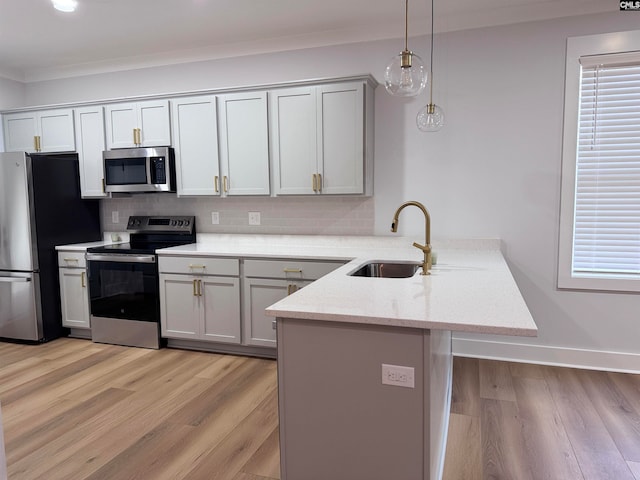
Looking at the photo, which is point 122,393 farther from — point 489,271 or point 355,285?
point 489,271

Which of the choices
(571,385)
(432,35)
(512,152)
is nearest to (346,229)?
(512,152)

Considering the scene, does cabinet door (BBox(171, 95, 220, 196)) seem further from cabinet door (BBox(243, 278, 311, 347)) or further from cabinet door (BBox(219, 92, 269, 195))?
cabinet door (BBox(243, 278, 311, 347))

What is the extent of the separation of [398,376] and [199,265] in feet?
7.80

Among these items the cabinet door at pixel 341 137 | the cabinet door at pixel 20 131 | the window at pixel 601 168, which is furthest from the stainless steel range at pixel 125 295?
the window at pixel 601 168

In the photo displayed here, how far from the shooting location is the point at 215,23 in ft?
11.3

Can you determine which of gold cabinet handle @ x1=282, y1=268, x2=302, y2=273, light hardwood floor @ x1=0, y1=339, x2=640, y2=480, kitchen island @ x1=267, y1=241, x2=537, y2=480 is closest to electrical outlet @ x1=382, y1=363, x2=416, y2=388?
kitchen island @ x1=267, y1=241, x2=537, y2=480

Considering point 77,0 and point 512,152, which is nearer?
point 77,0

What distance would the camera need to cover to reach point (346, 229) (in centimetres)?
376

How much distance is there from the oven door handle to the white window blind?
3.36 metres

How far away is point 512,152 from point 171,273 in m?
2.87

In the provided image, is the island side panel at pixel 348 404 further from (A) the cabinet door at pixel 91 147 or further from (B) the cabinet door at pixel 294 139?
(A) the cabinet door at pixel 91 147

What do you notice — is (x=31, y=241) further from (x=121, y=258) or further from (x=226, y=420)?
(x=226, y=420)

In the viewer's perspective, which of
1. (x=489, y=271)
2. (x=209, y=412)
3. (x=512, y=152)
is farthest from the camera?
(x=512, y=152)

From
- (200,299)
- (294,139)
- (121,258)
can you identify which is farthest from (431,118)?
(121,258)
